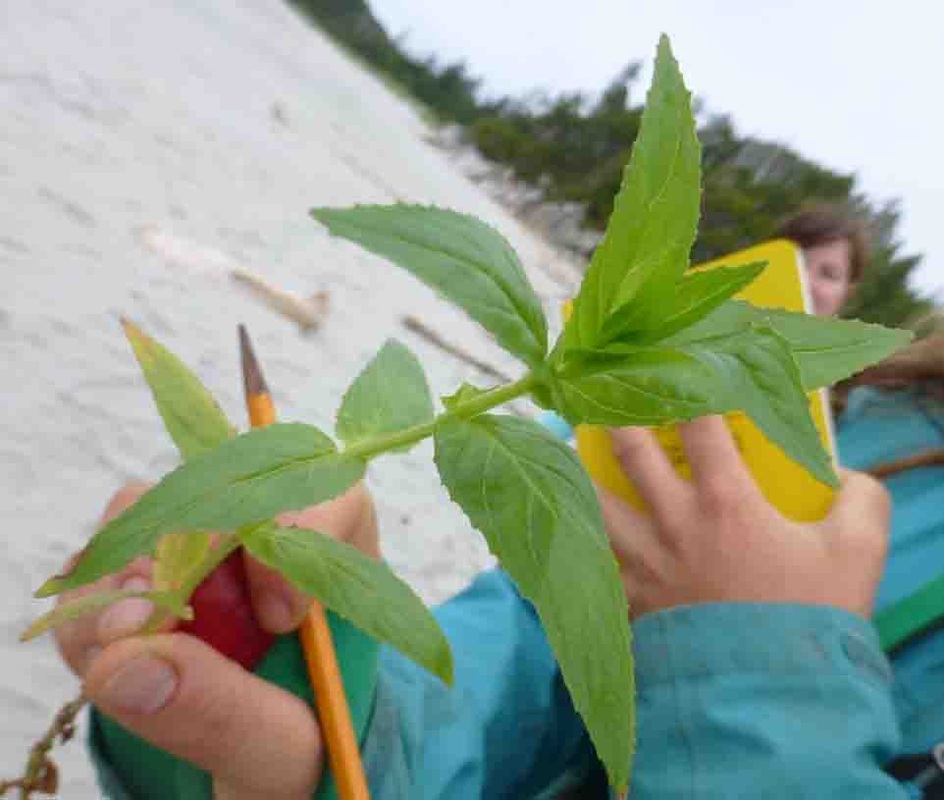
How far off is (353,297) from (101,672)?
9.55 ft

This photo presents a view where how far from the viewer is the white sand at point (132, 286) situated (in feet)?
4.24

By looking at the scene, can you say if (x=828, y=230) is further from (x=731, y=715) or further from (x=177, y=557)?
(x=177, y=557)

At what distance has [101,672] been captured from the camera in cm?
29

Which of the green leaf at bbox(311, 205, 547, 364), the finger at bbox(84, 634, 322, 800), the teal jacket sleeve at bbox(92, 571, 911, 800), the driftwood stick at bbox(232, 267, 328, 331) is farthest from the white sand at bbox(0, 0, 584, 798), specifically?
the green leaf at bbox(311, 205, 547, 364)

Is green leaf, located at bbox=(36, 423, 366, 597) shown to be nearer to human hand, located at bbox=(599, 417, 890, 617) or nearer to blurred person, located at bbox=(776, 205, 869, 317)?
human hand, located at bbox=(599, 417, 890, 617)

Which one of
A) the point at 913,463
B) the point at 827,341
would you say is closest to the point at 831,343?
the point at 827,341

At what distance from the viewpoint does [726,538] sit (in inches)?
20.5

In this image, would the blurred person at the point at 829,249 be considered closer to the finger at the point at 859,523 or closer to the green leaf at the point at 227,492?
the finger at the point at 859,523

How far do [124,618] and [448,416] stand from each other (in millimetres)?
160

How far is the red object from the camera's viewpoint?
317mm

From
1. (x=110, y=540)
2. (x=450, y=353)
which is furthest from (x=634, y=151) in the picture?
(x=450, y=353)

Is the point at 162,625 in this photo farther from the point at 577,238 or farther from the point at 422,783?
the point at 577,238

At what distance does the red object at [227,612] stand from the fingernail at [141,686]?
0.07 feet

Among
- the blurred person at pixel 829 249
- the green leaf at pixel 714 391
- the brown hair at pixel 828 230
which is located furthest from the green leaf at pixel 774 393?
the brown hair at pixel 828 230
